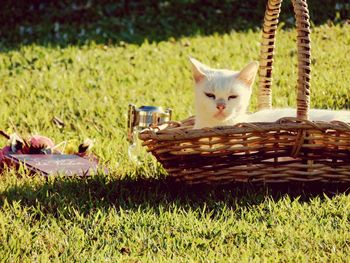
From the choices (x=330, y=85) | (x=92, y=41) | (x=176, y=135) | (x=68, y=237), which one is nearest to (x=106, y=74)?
(x=92, y=41)

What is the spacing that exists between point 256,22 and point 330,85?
2561mm

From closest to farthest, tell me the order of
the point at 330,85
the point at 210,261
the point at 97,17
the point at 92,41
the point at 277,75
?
the point at 210,261
the point at 330,85
the point at 277,75
the point at 92,41
the point at 97,17

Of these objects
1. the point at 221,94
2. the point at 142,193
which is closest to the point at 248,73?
the point at 221,94

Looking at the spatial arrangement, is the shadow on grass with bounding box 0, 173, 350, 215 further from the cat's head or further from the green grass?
the cat's head

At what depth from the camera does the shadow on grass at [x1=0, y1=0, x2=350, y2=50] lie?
26.6 ft

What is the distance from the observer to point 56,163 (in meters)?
4.21

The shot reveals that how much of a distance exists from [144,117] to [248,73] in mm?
918

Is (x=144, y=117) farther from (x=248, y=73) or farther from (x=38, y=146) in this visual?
(x=248, y=73)

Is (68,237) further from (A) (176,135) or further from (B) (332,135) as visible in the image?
(B) (332,135)

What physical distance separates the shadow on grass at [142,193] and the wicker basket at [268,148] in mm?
53

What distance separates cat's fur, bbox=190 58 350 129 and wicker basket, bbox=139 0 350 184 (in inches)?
7.1

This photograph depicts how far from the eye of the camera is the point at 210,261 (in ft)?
9.76

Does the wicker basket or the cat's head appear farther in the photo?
the cat's head

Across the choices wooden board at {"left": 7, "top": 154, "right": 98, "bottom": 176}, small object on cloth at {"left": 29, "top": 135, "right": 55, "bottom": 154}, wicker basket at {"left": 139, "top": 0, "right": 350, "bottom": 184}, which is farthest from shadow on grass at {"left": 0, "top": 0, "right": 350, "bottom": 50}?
wicker basket at {"left": 139, "top": 0, "right": 350, "bottom": 184}
